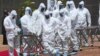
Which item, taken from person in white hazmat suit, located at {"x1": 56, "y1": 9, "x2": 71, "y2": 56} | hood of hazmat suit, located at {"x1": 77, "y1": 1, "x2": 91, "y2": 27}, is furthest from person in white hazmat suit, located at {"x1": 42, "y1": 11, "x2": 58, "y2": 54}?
hood of hazmat suit, located at {"x1": 77, "y1": 1, "x2": 91, "y2": 27}

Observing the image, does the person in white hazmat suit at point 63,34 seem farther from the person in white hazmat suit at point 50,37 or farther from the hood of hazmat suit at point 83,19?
the hood of hazmat suit at point 83,19

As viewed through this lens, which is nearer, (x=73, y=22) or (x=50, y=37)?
(x=50, y=37)

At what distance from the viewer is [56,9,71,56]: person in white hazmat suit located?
18311 mm

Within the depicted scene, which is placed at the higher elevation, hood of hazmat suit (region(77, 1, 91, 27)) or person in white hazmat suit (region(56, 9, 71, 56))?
hood of hazmat suit (region(77, 1, 91, 27))

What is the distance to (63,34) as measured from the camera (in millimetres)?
18516

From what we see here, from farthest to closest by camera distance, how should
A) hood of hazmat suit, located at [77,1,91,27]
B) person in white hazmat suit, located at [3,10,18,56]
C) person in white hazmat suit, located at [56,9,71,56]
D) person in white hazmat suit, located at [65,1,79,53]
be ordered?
hood of hazmat suit, located at [77,1,91,27]
person in white hazmat suit, located at [65,1,79,53]
person in white hazmat suit, located at [3,10,18,56]
person in white hazmat suit, located at [56,9,71,56]

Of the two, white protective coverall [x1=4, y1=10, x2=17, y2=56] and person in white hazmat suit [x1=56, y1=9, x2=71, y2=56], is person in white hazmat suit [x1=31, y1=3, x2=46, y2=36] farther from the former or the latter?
person in white hazmat suit [x1=56, y1=9, x2=71, y2=56]

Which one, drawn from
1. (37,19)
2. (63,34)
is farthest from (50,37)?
(37,19)

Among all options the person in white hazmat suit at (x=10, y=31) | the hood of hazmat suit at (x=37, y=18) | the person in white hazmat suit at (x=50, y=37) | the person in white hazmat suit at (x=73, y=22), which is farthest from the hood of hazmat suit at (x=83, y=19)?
the person in white hazmat suit at (x=50, y=37)

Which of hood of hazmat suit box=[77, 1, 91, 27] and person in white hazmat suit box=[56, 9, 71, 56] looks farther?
hood of hazmat suit box=[77, 1, 91, 27]

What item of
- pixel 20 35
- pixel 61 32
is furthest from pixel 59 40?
pixel 20 35

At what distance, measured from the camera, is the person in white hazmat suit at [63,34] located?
18311mm

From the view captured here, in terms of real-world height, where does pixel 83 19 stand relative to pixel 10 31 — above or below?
above

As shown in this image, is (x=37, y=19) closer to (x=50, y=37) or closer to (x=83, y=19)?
(x=83, y=19)
